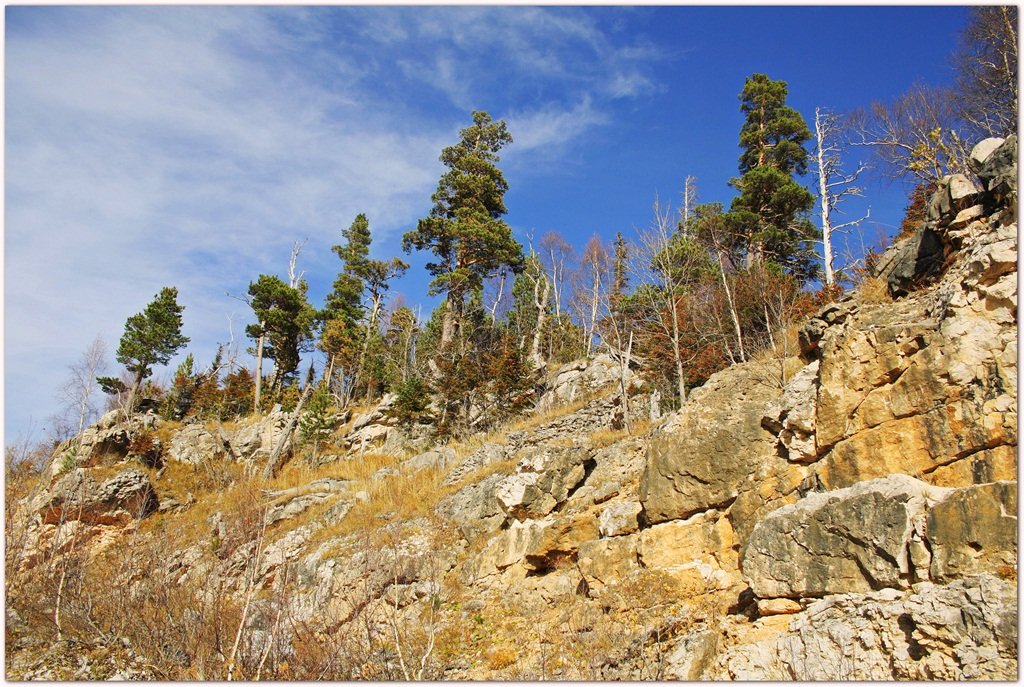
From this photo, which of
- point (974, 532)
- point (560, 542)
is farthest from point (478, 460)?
point (974, 532)

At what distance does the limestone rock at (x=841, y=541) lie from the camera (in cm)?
589

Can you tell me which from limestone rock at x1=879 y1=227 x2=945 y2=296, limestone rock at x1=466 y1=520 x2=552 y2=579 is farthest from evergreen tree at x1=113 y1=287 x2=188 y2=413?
limestone rock at x1=879 y1=227 x2=945 y2=296

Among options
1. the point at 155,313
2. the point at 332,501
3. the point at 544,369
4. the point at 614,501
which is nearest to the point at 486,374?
the point at 544,369

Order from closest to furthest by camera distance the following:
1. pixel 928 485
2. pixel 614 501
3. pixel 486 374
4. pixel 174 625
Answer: pixel 928 485 < pixel 174 625 < pixel 614 501 < pixel 486 374

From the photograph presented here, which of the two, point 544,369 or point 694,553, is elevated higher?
point 544,369

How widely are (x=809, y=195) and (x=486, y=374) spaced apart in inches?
627

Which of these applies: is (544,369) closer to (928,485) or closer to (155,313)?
(928,485)

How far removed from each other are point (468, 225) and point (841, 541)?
23.0 meters

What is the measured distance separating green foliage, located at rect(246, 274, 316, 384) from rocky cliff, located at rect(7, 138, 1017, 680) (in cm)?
2369

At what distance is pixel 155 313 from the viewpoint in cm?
3428

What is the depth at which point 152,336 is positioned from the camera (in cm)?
3369

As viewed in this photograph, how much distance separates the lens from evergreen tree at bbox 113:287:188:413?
32.9 metres

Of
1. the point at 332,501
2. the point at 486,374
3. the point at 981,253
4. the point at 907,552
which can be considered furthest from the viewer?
the point at 486,374

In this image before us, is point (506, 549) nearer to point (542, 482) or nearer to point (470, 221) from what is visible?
point (542, 482)
